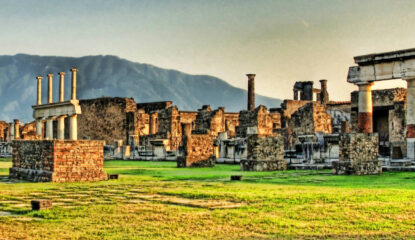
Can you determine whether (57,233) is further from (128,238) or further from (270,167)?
(270,167)

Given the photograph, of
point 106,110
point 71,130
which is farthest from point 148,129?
point 71,130

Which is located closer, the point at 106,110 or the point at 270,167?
the point at 270,167

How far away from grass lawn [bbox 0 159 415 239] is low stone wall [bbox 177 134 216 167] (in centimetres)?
1079

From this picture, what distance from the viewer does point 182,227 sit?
6711 millimetres

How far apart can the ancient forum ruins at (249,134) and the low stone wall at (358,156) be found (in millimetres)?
29

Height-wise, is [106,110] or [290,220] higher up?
[106,110]

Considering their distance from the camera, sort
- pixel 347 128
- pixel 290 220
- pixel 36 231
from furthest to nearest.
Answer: pixel 347 128
pixel 290 220
pixel 36 231

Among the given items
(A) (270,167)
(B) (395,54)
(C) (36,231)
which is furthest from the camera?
(B) (395,54)

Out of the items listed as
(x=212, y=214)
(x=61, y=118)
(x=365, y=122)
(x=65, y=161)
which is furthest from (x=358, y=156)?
(x=61, y=118)

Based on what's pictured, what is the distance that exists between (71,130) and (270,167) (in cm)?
1545

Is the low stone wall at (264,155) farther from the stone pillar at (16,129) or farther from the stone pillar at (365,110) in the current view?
the stone pillar at (16,129)

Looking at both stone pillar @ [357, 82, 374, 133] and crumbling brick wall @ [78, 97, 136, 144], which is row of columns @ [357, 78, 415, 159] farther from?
crumbling brick wall @ [78, 97, 136, 144]

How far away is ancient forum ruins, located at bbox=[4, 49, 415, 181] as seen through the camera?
15.4 metres

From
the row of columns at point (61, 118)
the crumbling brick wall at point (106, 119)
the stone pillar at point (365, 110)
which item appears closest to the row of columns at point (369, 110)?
the stone pillar at point (365, 110)
